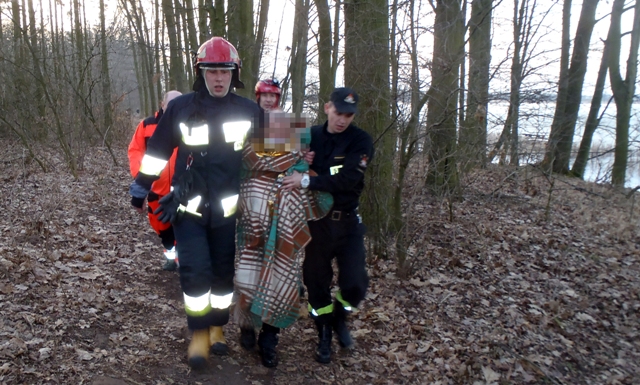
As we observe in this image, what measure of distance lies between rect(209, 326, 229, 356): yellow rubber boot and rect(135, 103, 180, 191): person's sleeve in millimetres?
1282

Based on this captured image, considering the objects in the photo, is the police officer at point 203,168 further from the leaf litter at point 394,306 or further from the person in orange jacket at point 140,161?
the person in orange jacket at point 140,161

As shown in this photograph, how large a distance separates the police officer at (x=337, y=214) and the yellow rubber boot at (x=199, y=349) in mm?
858

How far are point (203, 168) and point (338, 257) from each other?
1.24m

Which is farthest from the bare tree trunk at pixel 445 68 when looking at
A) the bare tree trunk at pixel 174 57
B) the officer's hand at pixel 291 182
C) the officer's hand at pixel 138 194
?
the bare tree trunk at pixel 174 57

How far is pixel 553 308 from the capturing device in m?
5.59

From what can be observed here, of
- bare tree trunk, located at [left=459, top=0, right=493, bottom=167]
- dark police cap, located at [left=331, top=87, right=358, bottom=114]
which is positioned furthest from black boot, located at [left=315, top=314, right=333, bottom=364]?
bare tree trunk, located at [left=459, top=0, right=493, bottom=167]

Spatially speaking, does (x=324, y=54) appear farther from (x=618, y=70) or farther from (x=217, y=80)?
(x=618, y=70)

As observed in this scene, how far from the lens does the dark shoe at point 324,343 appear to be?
3.98m

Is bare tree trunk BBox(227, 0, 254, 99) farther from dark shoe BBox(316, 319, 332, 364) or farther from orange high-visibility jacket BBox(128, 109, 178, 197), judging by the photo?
dark shoe BBox(316, 319, 332, 364)

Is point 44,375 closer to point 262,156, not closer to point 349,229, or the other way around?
point 262,156

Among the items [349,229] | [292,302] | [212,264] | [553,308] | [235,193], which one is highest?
[235,193]

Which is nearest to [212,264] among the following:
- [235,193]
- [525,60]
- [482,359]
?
[235,193]

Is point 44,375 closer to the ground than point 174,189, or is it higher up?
closer to the ground

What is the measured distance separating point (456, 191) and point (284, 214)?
4026 millimetres
